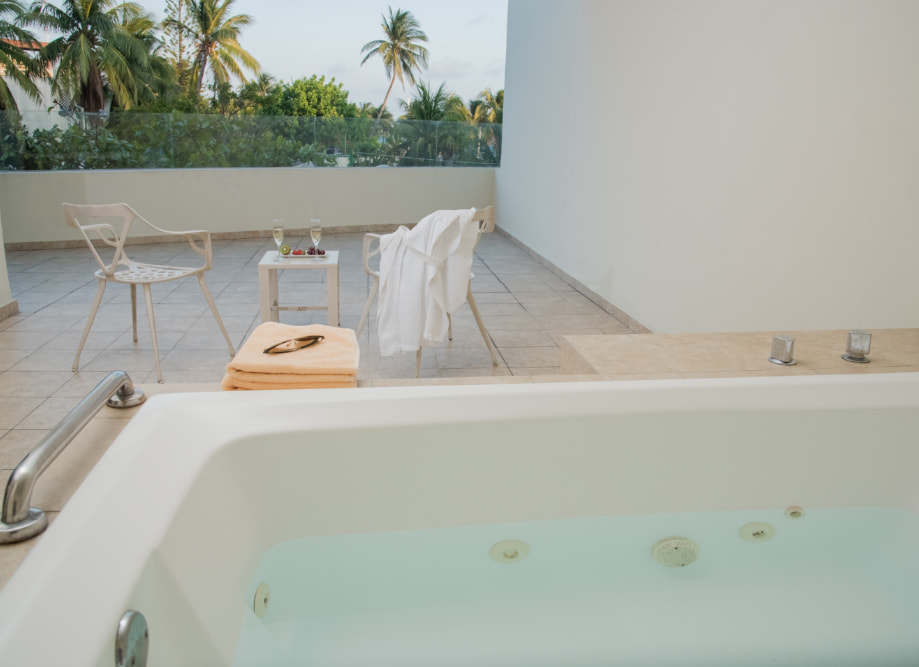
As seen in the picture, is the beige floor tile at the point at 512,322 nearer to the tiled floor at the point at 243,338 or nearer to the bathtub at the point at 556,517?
the tiled floor at the point at 243,338

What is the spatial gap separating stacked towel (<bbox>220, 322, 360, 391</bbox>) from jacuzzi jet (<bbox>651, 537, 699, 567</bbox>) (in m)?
0.72

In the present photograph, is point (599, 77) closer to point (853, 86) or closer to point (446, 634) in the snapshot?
point (853, 86)

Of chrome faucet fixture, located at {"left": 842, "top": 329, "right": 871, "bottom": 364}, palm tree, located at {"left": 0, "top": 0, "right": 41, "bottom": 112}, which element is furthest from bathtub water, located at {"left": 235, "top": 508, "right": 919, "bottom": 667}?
palm tree, located at {"left": 0, "top": 0, "right": 41, "bottom": 112}

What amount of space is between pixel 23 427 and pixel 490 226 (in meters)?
1.81

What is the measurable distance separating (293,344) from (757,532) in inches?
42.3

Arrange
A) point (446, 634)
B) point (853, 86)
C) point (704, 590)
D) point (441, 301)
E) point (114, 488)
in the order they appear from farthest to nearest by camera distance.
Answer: point (441, 301) → point (853, 86) → point (704, 590) → point (446, 634) → point (114, 488)

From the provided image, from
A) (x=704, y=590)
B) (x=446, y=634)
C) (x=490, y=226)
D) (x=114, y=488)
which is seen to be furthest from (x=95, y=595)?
(x=490, y=226)

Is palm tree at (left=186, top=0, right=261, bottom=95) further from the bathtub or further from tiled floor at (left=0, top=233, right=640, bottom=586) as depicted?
the bathtub

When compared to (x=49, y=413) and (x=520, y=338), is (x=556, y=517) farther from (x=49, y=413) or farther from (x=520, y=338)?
(x=520, y=338)

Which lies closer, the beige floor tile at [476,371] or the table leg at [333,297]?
the beige floor tile at [476,371]

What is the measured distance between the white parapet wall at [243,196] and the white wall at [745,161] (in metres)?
2.60

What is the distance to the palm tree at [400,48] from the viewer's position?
17.3 metres

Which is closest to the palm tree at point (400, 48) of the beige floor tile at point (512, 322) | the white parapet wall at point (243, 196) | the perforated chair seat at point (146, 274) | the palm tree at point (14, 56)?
the palm tree at point (14, 56)

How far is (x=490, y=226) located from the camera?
293cm
